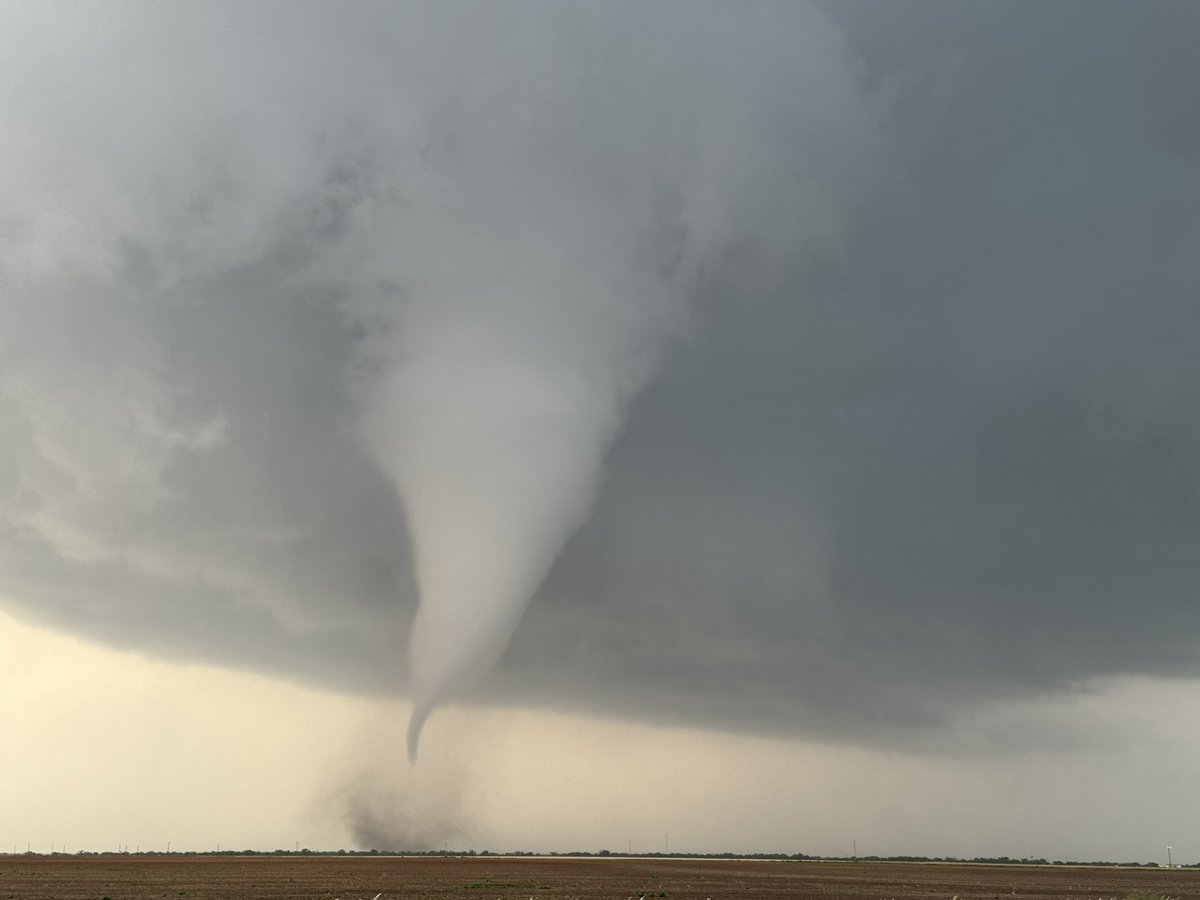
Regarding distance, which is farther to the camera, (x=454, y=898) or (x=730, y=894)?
(x=730, y=894)

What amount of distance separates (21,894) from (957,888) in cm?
10334

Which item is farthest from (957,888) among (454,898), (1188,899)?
(454,898)

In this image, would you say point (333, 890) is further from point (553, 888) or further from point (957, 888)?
point (957, 888)

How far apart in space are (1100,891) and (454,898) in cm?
8637

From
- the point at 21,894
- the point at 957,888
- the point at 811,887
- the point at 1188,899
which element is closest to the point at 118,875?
the point at 21,894

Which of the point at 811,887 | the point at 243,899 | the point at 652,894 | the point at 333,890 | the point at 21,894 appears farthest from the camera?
the point at 811,887

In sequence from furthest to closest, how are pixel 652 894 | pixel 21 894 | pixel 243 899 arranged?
pixel 652 894
pixel 21 894
pixel 243 899

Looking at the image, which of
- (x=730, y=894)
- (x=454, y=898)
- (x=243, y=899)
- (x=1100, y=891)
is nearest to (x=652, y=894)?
(x=730, y=894)

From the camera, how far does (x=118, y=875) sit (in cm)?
12888

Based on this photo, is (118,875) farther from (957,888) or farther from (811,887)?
(957,888)

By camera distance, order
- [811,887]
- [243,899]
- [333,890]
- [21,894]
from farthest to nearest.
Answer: [811,887]
[333,890]
[21,894]
[243,899]

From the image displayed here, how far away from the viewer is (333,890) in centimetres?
9644

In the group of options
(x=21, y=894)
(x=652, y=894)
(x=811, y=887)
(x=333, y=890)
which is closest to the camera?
(x=21, y=894)

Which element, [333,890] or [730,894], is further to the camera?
[730,894]
